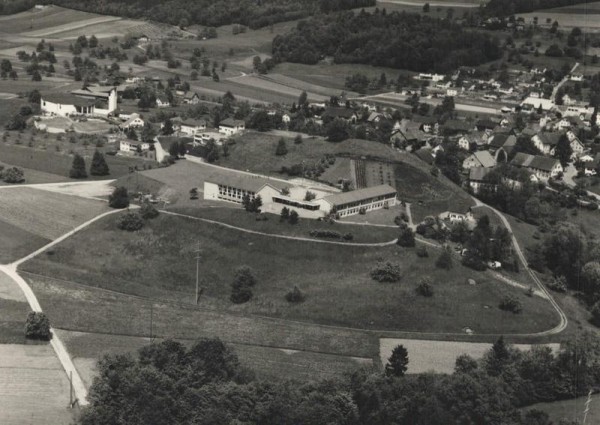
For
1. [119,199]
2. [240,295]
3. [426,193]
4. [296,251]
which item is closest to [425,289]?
[296,251]

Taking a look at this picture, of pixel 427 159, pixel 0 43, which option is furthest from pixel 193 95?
pixel 0 43

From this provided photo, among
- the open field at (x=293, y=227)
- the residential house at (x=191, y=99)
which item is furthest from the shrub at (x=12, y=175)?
the residential house at (x=191, y=99)

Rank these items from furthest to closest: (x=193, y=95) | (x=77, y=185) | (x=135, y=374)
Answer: (x=193, y=95), (x=77, y=185), (x=135, y=374)

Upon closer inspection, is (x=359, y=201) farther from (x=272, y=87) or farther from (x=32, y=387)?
(x=272, y=87)

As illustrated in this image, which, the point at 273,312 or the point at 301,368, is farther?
the point at 273,312

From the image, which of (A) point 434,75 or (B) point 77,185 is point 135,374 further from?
(A) point 434,75

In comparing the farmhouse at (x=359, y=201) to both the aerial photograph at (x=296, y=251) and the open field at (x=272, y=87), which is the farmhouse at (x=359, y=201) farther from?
the open field at (x=272, y=87)

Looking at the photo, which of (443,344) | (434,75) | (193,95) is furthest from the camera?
(434,75)
